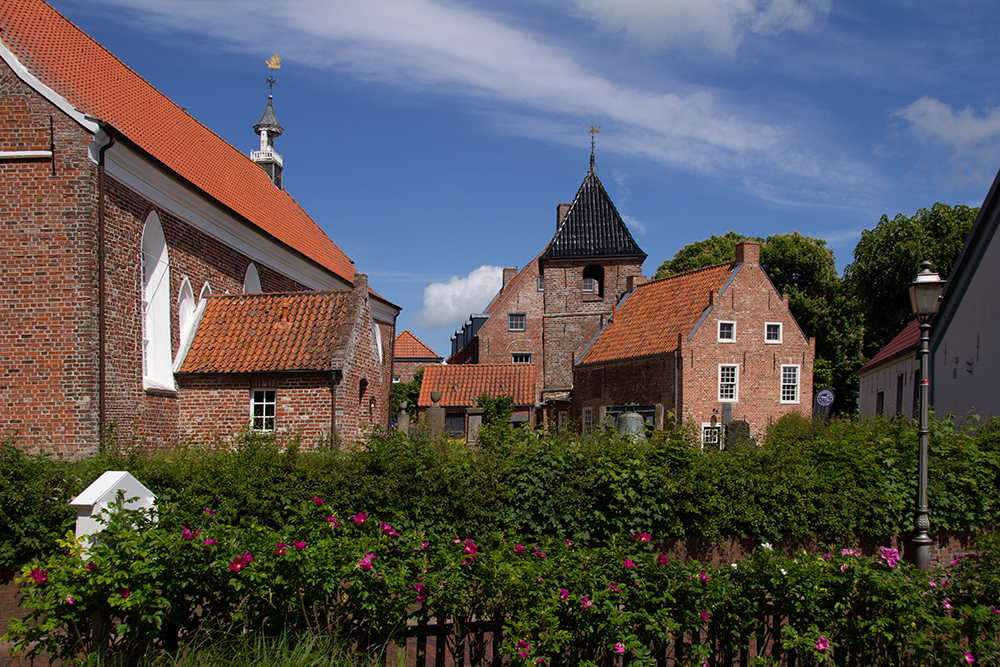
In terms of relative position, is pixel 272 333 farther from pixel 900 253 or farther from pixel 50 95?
pixel 900 253

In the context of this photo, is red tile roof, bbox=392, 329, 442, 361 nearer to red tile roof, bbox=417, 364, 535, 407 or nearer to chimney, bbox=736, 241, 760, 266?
red tile roof, bbox=417, 364, 535, 407

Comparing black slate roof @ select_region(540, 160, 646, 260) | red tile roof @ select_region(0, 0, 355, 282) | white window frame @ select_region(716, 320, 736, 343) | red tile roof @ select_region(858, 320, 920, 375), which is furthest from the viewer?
black slate roof @ select_region(540, 160, 646, 260)

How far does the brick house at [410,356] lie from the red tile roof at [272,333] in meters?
57.2

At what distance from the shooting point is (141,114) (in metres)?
19.3

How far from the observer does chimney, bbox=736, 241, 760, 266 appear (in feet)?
106

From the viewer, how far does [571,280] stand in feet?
139

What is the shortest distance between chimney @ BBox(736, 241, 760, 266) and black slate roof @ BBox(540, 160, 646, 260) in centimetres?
910

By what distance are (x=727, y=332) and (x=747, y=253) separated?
3.78 meters

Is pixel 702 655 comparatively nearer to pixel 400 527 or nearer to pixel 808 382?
pixel 400 527

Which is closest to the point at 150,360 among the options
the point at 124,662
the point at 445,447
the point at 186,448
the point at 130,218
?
the point at 130,218

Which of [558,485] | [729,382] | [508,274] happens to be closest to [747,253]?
[729,382]

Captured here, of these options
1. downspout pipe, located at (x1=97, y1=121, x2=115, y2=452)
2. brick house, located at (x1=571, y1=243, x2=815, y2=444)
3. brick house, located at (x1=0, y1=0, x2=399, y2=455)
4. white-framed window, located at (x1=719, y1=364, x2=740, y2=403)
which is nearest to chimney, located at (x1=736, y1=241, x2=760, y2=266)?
brick house, located at (x1=571, y1=243, x2=815, y2=444)

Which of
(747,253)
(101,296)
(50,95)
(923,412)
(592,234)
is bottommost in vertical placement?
(923,412)

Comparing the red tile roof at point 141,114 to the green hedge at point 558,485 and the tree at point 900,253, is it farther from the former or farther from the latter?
the tree at point 900,253
